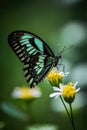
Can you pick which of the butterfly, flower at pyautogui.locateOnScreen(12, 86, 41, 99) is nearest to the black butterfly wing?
the butterfly

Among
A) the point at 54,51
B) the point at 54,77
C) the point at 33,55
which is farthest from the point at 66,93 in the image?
→ the point at 54,51

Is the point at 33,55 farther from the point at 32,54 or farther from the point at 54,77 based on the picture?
the point at 54,77

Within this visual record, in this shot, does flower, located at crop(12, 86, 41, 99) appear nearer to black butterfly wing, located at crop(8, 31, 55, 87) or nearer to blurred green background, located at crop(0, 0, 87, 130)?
blurred green background, located at crop(0, 0, 87, 130)

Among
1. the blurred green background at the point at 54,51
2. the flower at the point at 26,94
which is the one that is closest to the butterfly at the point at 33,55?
the blurred green background at the point at 54,51

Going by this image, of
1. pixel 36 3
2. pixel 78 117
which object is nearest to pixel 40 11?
pixel 36 3

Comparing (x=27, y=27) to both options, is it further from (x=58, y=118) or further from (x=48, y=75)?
(x=48, y=75)
